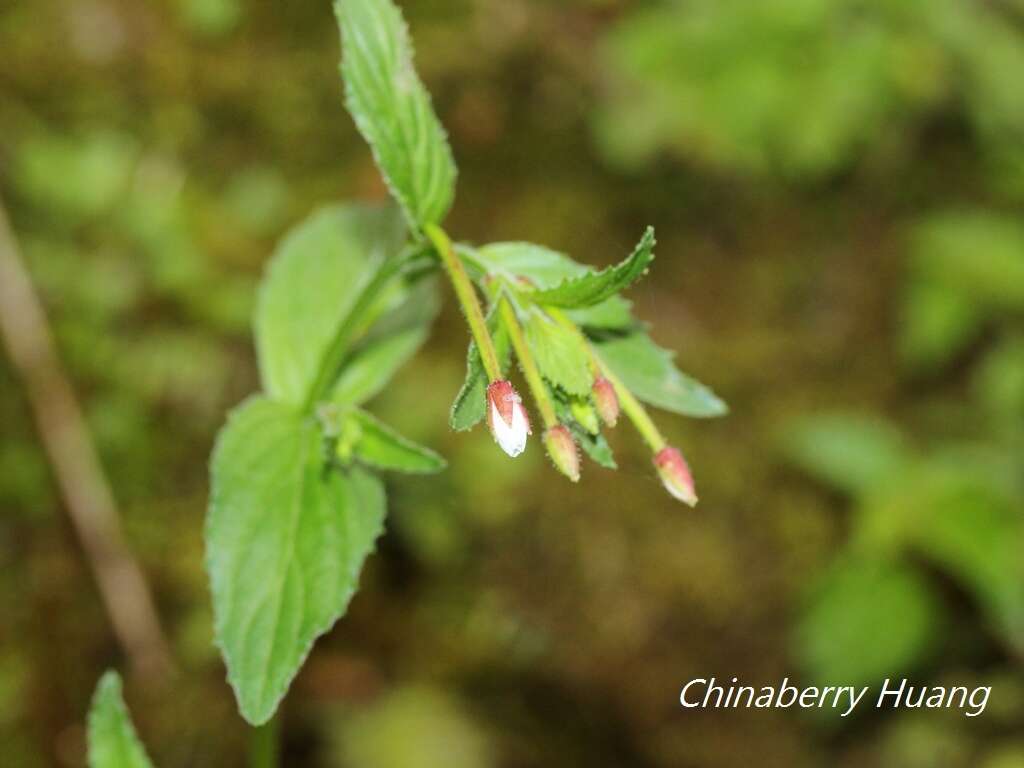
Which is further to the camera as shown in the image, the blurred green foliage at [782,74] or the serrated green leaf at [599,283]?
the blurred green foliage at [782,74]

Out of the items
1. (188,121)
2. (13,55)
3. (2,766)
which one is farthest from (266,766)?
(13,55)

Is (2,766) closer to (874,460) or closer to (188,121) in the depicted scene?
(188,121)

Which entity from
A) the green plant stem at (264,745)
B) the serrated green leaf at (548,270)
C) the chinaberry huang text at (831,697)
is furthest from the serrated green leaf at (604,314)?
the chinaberry huang text at (831,697)

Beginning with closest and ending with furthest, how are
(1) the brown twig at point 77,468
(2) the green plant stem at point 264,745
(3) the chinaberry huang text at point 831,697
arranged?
(2) the green plant stem at point 264,745, (1) the brown twig at point 77,468, (3) the chinaberry huang text at point 831,697

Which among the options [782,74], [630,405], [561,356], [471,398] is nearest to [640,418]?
[630,405]

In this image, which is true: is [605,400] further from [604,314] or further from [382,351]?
[382,351]

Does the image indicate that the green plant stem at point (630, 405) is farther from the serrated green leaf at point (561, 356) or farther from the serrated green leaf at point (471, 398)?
the serrated green leaf at point (471, 398)

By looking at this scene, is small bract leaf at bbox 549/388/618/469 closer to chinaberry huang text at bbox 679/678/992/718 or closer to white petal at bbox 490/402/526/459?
white petal at bbox 490/402/526/459
